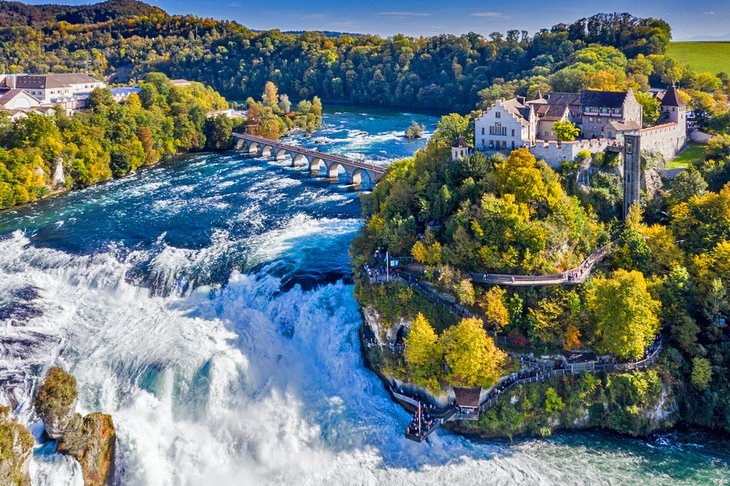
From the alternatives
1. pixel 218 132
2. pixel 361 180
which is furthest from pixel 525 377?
pixel 218 132

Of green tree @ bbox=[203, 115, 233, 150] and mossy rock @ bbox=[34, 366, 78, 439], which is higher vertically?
green tree @ bbox=[203, 115, 233, 150]

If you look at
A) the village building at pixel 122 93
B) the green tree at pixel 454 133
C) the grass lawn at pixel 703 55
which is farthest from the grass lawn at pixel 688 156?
the village building at pixel 122 93

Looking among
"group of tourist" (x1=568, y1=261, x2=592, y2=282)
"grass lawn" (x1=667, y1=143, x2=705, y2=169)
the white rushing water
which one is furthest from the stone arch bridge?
"group of tourist" (x1=568, y1=261, x2=592, y2=282)

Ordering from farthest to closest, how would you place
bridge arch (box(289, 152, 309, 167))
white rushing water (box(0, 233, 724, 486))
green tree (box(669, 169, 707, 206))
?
1. bridge arch (box(289, 152, 309, 167))
2. green tree (box(669, 169, 707, 206))
3. white rushing water (box(0, 233, 724, 486))

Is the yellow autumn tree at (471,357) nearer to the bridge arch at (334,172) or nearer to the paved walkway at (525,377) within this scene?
the paved walkway at (525,377)

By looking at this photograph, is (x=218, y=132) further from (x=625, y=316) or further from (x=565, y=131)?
(x=625, y=316)

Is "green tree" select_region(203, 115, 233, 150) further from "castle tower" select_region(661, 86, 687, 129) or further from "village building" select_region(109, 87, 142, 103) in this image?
"castle tower" select_region(661, 86, 687, 129)
